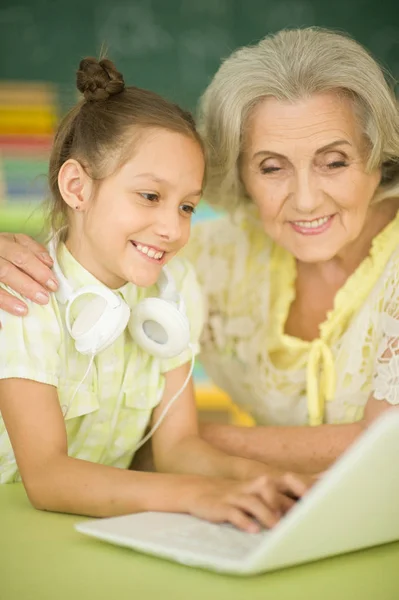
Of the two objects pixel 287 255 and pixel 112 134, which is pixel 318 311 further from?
pixel 112 134

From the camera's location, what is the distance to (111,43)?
3.40 meters

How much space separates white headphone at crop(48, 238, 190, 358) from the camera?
1304 mm

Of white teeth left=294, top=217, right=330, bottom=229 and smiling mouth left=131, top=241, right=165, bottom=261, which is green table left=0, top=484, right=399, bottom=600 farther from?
white teeth left=294, top=217, right=330, bottom=229

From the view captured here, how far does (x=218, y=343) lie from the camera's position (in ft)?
6.58

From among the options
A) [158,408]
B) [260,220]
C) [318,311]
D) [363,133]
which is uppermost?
[363,133]

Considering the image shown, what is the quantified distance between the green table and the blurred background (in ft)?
7.83

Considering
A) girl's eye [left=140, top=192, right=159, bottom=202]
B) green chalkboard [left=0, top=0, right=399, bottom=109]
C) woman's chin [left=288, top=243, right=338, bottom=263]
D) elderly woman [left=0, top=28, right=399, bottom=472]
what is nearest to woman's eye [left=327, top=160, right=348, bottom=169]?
elderly woman [left=0, top=28, right=399, bottom=472]

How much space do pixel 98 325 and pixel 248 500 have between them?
0.36 metres

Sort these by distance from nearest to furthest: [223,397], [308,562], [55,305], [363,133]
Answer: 1. [308,562]
2. [55,305]
3. [363,133]
4. [223,397]

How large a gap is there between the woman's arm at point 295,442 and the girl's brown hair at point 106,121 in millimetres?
507

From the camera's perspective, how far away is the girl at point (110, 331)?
49.4 inches

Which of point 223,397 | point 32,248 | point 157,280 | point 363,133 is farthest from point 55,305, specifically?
point 223,397

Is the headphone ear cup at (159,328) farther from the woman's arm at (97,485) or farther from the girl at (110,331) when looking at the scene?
the woman's arm at (97,485)

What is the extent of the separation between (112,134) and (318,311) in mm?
674
